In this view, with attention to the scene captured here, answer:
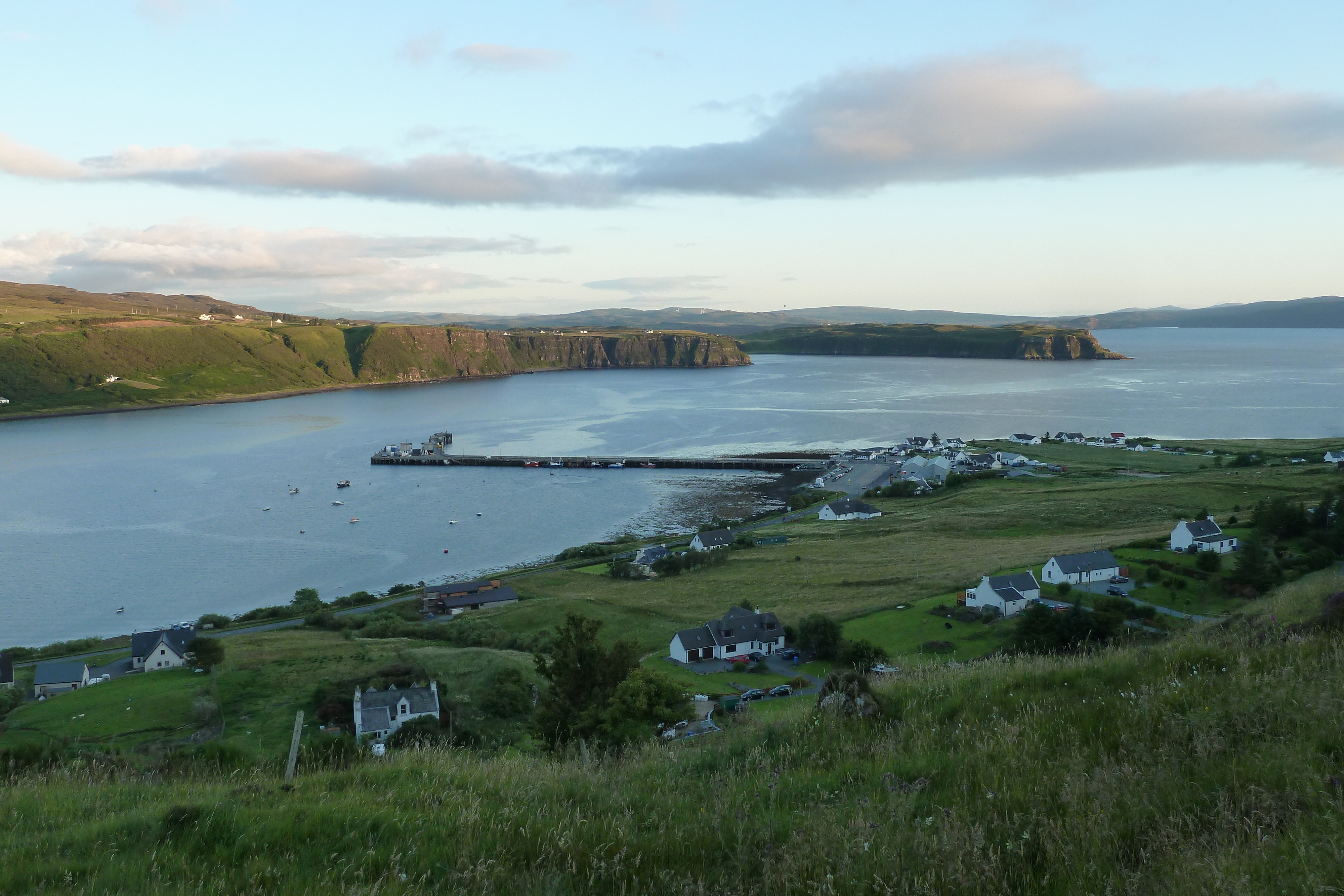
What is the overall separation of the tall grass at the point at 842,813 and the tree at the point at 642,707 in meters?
6.35

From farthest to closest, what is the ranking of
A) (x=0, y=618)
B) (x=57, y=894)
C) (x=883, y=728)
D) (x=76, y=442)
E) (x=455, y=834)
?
(x=76, y=442), (x=0, y=618), (x=883, y=728), (x=455, y=834), (x=57, y=894)

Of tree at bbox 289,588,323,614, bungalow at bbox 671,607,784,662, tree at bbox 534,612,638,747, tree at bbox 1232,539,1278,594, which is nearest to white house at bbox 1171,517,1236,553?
tree at bbox 1232,539,1278,594

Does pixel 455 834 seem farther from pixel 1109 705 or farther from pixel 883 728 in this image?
pixel 1109 705

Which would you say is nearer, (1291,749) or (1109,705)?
(1291,749)

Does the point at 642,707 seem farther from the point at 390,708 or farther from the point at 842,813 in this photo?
the point at 390,708

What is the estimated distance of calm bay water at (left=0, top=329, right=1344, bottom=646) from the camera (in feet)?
188

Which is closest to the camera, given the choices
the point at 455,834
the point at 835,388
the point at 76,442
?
the point at 455,834

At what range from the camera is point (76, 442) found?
120750 mm

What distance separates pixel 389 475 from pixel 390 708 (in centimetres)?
7531

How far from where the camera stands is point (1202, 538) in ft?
133

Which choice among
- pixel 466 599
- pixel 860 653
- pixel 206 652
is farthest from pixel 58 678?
pixel 860 653

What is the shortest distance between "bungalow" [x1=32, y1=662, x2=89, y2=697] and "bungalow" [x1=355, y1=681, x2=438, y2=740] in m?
17.0

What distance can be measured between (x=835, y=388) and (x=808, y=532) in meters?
131

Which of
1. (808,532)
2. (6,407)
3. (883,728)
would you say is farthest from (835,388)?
(883,728)
